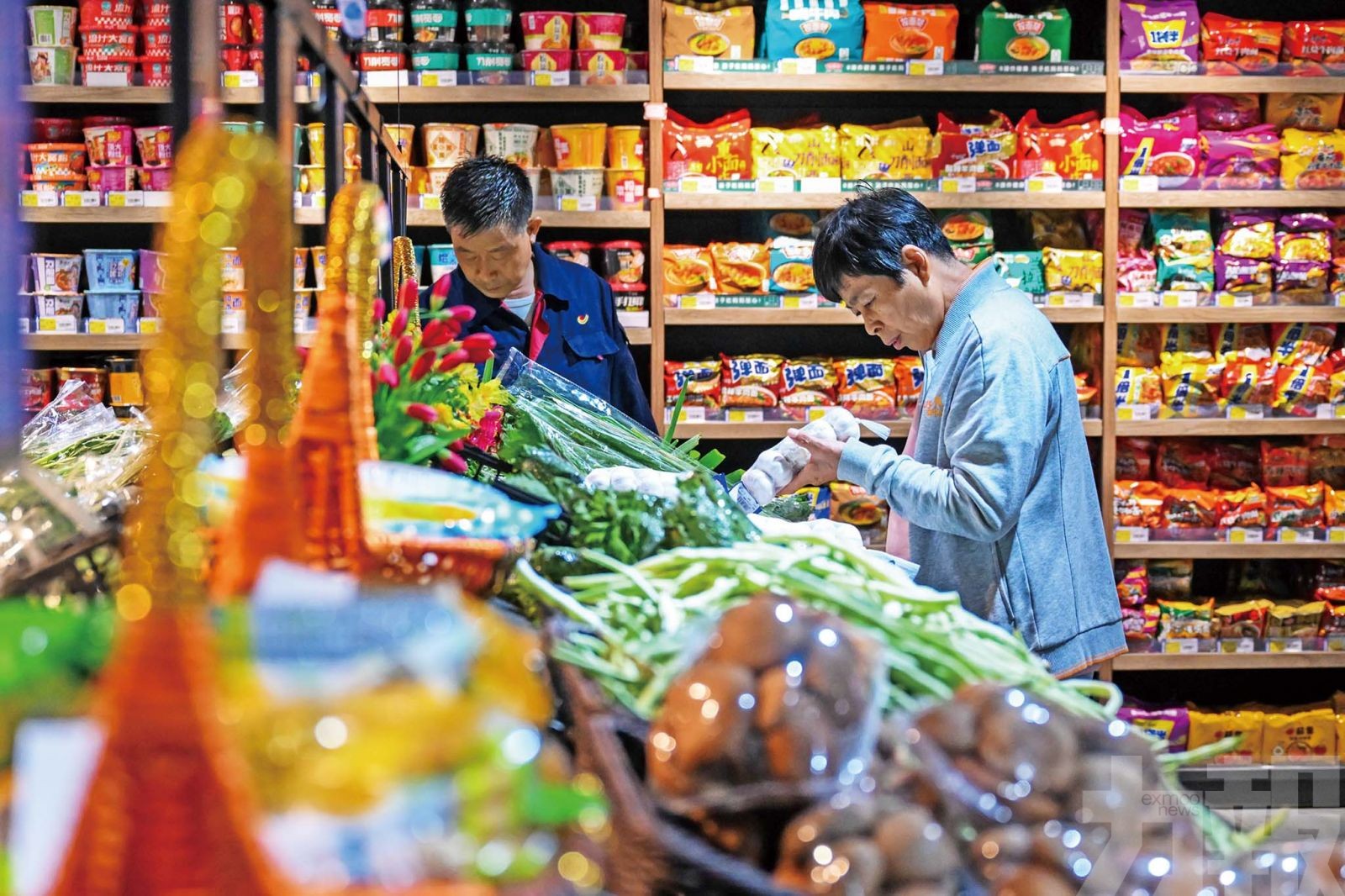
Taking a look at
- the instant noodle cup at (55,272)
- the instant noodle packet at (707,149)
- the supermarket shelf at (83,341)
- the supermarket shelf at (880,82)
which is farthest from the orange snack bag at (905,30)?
the instant noodle cup at (55,272)

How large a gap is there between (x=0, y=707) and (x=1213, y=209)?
4621mm

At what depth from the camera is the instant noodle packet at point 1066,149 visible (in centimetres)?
Result: 415

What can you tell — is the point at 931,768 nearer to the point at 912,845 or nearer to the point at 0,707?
the point at 912,845

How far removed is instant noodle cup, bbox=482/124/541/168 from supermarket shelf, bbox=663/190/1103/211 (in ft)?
1.57

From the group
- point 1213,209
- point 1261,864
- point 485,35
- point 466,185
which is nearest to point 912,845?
point 1261,864

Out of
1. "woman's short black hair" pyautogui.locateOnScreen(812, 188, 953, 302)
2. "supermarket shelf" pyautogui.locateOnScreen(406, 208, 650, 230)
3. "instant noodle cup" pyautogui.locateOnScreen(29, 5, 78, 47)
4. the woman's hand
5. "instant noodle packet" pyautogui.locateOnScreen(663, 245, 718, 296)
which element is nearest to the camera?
"woman's short black hair" pyautogui.locateOnScreen(812, 188, 953, 302)

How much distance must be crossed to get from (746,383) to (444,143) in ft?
4.11

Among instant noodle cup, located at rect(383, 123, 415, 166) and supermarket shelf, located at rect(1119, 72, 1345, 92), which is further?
supermarket shelf, located at rect(1119, 72, 1345, 92)

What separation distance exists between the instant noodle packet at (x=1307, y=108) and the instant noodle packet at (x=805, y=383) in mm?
1818

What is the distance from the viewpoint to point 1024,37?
4.15 m

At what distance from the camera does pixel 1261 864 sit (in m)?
0.74

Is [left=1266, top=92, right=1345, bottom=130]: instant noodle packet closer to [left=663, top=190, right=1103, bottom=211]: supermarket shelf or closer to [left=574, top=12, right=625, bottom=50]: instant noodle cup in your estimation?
[left=663, top=190, right=1103, bottom=211]: supermarket shelf

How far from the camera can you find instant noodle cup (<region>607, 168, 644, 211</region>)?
161 inches

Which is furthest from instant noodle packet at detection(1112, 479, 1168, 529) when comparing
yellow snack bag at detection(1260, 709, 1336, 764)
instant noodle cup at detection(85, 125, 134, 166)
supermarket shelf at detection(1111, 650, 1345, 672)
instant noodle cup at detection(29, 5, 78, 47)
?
instant noodle cup at detection(29, 5, 78, 47)
